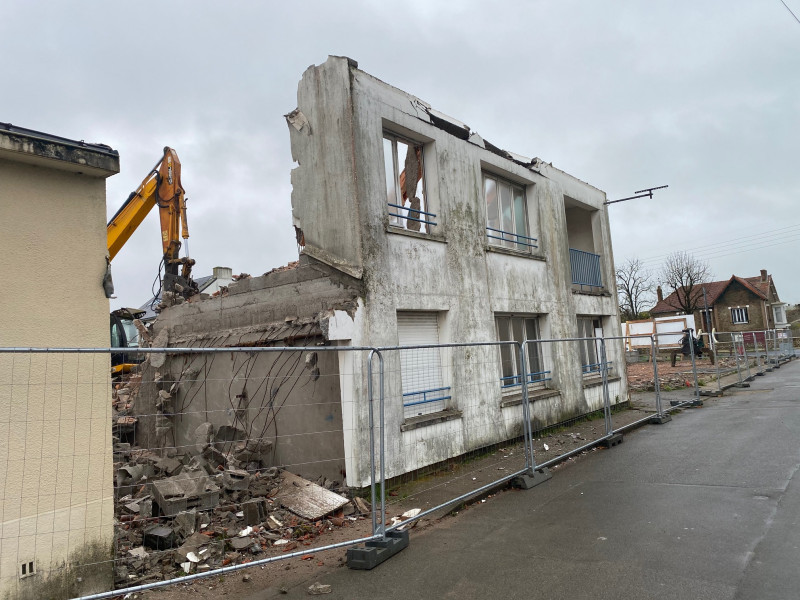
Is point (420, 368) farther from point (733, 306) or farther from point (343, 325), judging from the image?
point (733, 306)

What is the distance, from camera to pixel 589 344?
1516 centimetres

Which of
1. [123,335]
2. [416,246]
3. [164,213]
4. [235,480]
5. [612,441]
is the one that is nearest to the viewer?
[235,480]

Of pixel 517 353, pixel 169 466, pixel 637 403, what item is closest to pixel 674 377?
pixel 637 403

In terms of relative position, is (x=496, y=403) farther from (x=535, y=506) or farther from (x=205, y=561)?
(x=205, y=561)

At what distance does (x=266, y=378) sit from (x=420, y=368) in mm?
2535

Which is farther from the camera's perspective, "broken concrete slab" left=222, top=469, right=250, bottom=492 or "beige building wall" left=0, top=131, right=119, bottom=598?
"broken concrete slab" left=222, top=469, right=250, bottom=492

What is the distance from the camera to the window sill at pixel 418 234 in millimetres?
8594

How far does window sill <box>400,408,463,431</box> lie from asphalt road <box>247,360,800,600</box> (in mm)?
1740

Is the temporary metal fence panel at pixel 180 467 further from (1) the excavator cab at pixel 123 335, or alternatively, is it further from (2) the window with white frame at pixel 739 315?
(2) the window with white frame at pixel 739 315

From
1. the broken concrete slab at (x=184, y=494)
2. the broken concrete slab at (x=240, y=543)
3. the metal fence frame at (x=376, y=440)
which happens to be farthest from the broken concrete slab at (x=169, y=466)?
the broken concrete slab at (x=240, y=543)

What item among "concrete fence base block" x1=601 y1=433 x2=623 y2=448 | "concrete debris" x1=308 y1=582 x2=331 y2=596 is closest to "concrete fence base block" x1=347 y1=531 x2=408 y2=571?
"concrete debris" x1=308 y1=582 x2=331 y2=596

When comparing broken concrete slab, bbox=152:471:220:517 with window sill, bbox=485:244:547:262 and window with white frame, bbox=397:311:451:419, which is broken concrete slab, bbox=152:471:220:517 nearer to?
window with white frame, bbox=397:311:451:419

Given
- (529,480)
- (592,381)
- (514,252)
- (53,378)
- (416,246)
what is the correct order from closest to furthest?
(53,378) → (529,480) → (416,246) → (514,252) → (592,381)

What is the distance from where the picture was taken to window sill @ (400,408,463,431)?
8.22 meters
